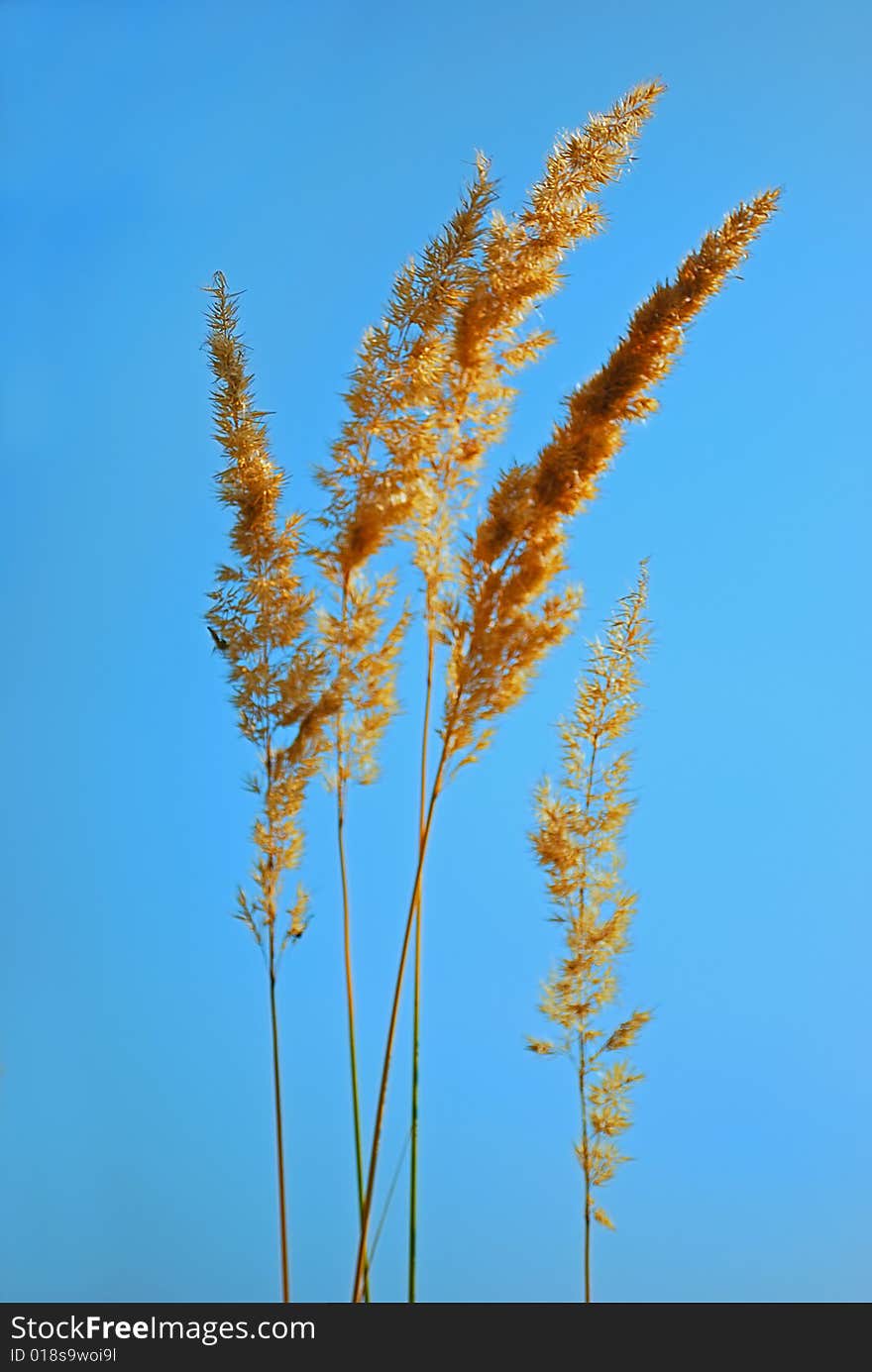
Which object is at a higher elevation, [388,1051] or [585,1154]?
[388,1051]

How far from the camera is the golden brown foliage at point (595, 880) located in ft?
4.95

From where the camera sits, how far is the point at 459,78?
3.11m

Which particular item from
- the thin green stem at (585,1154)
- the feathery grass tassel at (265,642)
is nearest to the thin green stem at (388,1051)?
the feathery grass tassel at (265,642)

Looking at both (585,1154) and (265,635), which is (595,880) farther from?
(265,635)

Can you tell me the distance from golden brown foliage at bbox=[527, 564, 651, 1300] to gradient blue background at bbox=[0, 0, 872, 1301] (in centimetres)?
78

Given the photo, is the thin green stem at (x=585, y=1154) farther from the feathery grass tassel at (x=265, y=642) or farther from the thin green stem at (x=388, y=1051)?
the feathery grass tassel at (x=265, y=642)

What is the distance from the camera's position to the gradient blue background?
2.65 m

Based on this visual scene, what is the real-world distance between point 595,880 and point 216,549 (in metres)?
1.27

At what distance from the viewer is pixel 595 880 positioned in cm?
156

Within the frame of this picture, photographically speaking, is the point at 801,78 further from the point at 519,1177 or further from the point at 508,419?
the point at 519,1177

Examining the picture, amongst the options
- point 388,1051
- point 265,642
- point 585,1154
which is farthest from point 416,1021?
point 265,642

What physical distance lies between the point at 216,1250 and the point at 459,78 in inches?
115

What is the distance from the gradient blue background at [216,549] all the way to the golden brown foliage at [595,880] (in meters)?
0.78
